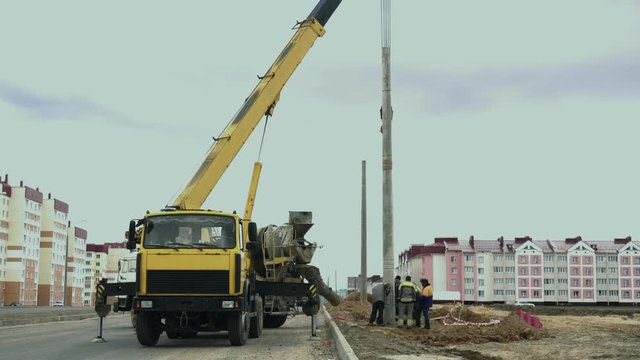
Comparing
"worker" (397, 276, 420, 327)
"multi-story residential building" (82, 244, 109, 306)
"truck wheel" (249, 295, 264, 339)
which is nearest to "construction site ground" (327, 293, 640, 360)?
"worker" (397, 276, 420, 327)

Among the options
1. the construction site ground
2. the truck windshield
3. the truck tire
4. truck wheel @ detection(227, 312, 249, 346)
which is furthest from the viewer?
the truck tire

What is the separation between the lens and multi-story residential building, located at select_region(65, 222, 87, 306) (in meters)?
151

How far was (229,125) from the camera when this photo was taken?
2111 cm

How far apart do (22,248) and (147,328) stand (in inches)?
4450

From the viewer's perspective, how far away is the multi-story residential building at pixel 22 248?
119 metres

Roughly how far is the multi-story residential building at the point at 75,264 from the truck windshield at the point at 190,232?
13796 centimetres

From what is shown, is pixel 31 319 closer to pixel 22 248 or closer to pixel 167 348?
pixel 167 348

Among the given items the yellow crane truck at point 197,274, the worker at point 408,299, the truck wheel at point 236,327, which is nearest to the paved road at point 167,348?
the truck wheel at point 236,327

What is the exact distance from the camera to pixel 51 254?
135m

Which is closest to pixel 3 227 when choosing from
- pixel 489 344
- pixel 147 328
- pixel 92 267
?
pixel 92 267

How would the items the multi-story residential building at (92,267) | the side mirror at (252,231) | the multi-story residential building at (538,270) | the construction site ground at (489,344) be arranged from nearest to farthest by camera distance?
the construction site ground at (489,344), the side mirror at (252,231), the multi-story residential building at (538,270), the multi-story residential building at (92,267)

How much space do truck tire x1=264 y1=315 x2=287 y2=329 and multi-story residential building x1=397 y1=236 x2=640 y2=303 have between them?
114925 millimetres

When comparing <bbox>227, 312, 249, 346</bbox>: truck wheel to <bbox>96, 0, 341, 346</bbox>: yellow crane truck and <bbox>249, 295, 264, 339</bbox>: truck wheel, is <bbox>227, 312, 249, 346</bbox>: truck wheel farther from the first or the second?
<bbox>249, 295, 264, 339</bbox>: truck wheel

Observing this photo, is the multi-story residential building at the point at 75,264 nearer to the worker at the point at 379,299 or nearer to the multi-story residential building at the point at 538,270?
the multi-story residential building at the point at 538,270
